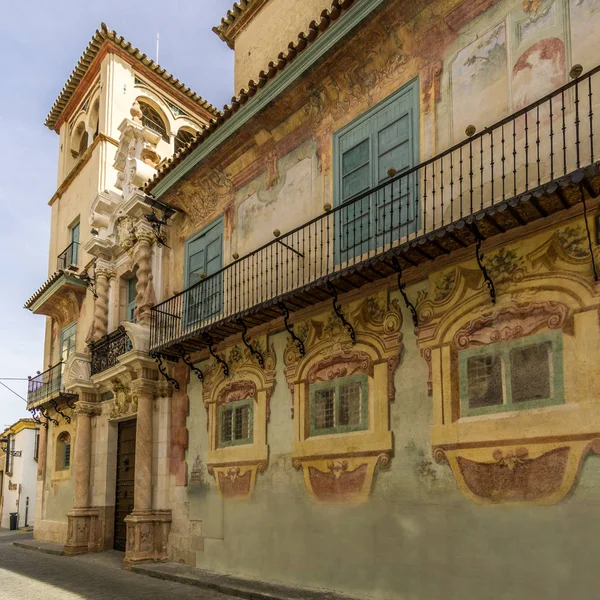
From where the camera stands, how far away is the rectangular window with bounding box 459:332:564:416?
6.09 meters

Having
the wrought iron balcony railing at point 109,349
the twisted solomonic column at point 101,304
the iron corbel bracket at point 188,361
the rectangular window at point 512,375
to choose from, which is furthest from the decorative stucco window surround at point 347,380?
the twisted solomonic column at point 101,304

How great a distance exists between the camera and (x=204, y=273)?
39.3 ft

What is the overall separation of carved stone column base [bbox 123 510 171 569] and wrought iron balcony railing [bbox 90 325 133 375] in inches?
138

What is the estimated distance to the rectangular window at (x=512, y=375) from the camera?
6.09 meters

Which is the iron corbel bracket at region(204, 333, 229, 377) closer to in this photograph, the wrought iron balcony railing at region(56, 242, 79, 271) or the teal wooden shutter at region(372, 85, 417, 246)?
the teal wooden shutter at region(372, 85, 417, 246)

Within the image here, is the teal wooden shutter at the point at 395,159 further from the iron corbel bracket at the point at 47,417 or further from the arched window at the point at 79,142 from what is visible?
the arched window at the point at 79,142

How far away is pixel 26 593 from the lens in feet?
31.1

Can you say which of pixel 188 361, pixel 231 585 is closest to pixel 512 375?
pixel 231 585

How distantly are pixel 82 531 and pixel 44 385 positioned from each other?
19.7 ft

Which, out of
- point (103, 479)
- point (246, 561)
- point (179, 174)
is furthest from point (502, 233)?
point (103, 479)

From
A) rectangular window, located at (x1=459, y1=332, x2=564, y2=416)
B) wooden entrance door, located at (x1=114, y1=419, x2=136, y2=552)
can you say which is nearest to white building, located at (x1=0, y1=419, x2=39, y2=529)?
wooden entrance door, located at (x1=114, y1=419, x2=136, y2=552)

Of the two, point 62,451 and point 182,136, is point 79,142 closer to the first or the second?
point 182,136

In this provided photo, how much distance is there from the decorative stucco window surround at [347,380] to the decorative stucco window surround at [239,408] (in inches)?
28.7

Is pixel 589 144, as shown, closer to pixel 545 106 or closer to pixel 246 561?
pixel 545 106
